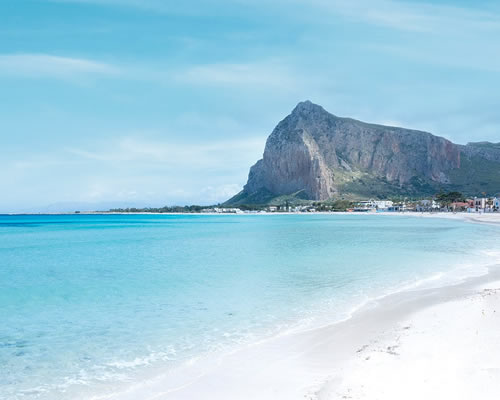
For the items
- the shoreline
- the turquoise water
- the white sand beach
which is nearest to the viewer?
the white sand beach

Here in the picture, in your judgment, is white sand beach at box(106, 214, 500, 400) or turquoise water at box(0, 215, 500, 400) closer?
white sand beach at box(106, 214, 500, 400)

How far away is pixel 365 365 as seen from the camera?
7219 mm

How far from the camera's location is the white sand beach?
6.09 meters

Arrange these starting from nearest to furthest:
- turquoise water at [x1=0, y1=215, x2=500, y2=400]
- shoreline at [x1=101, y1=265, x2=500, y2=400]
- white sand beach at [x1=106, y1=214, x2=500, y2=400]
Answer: white sand beach at [x1=106, y1=214, x2=500, y2=400], shoreline at [x1=101, y1=265, x2=500, y2=400], turquoise water at [x1=0, y1=215, x2=500, y2=400]

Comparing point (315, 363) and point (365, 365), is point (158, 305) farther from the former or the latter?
point (365, 365)

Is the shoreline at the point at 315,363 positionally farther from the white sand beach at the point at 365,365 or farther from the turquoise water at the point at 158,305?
the turquoise water at the point at 158,305

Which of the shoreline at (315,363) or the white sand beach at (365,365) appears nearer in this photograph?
the white sand beach at (365,365)

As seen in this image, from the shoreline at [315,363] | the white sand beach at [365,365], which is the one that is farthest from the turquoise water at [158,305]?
the white sand beach at [365,365]

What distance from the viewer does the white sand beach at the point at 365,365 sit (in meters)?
6.09

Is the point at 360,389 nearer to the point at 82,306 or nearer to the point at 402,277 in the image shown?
the point at 82,306

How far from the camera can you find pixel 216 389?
6.97 m

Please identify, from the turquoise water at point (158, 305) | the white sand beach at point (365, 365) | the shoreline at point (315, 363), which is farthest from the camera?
the turquoise water at point (158, 305)

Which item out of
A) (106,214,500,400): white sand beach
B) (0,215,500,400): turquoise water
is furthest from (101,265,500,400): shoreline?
(0,215,500,400): turquoise water

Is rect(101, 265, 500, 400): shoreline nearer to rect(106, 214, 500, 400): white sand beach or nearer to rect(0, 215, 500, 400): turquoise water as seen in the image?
rect(106, 214, 500, 400): white sand beach
